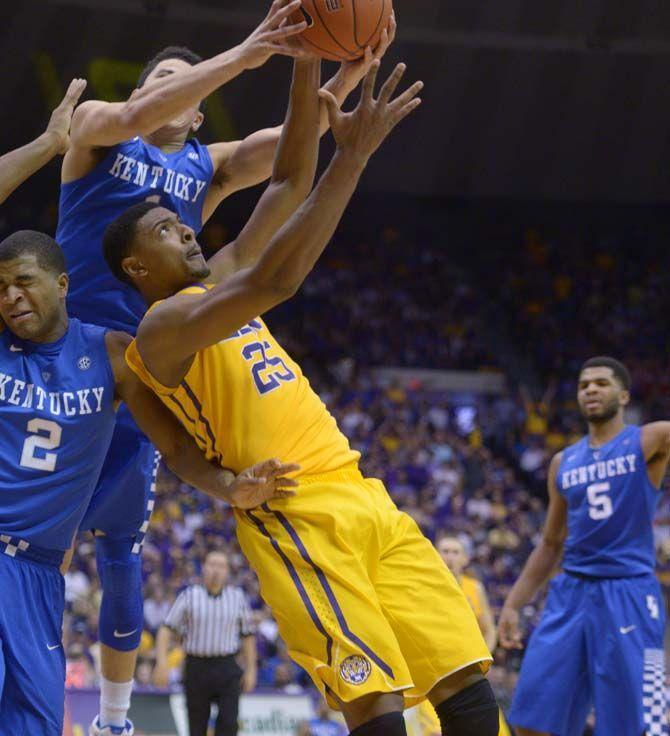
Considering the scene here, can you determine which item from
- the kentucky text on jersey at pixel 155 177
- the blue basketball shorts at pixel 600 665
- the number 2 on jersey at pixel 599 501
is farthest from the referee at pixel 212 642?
the kentucky text on jersey at pixel 155 177

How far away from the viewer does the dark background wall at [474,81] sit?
18.4m

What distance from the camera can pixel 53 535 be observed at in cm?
382

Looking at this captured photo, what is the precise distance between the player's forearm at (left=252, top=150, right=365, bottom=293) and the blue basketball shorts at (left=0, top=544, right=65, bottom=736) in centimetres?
121

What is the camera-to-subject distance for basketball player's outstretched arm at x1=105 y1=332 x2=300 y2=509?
146 inches

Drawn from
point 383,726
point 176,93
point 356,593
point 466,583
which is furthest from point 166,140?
point 466,583

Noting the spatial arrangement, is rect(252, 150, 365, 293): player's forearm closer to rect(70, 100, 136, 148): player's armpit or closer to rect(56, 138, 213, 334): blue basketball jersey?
rect(70, 100, 136, 148): player's armpit

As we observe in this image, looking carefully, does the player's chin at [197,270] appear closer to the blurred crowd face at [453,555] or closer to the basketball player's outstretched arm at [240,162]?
the basketball player's outstretched arm at [240,162]

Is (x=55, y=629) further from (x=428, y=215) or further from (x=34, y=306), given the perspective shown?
(x=428, y=215)

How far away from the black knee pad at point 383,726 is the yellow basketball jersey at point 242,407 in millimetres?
790

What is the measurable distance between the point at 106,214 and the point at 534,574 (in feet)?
11.2

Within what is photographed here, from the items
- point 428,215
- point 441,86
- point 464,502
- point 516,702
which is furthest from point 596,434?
point 428,215

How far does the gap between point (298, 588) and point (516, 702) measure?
10.1 feet

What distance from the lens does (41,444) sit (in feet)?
12.4

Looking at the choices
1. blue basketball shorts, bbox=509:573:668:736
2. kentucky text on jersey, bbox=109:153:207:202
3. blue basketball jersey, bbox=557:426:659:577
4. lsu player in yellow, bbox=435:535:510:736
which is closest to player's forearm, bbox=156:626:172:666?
lsu player in yellow, bbox=435:535:510:736
